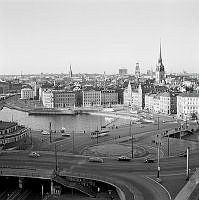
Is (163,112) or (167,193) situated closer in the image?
(167,193)

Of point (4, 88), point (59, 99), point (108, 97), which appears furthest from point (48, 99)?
point (4, 88)

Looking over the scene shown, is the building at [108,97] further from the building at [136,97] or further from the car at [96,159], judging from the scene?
the car at [96,159]

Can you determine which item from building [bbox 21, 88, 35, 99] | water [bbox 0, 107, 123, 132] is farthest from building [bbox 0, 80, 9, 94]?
water [bbox 0, 107, 123, 132]

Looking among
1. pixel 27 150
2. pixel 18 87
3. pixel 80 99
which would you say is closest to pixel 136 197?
pixel 27 150

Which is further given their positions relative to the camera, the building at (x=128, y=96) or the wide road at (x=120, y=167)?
the building at (x=128, y=96)

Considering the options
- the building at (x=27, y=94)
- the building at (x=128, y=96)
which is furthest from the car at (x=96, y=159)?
the building at (x=27, y=94)

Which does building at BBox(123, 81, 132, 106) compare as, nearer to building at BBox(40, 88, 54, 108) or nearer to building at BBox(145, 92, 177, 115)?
building at BBox(145, 92, 177, 115)

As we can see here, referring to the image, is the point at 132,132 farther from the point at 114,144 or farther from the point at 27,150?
the point at 27,150

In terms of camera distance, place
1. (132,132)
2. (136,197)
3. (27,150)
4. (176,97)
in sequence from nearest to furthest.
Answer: (136,197) < (27,150) < (132,132) < (176,97)
